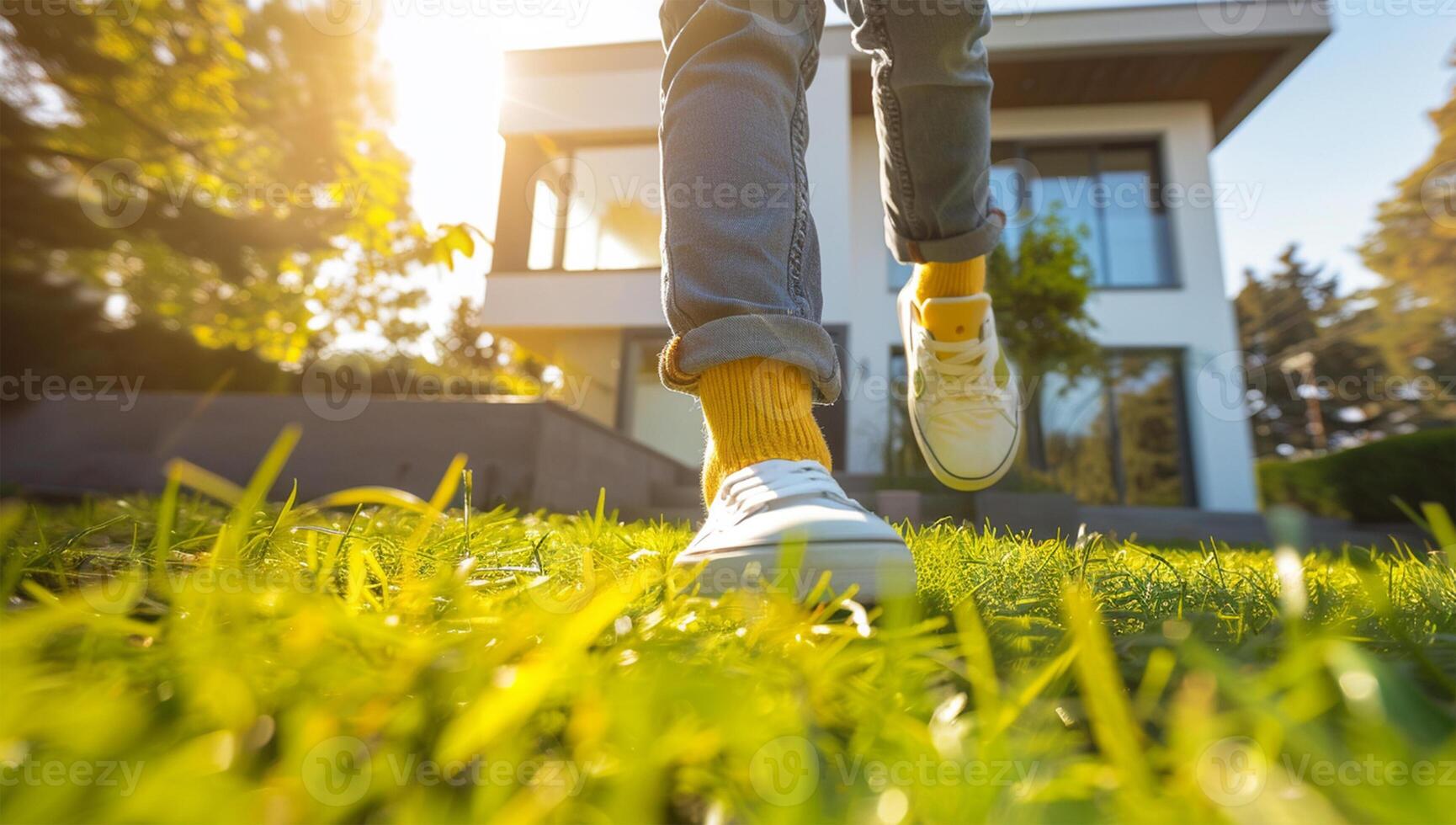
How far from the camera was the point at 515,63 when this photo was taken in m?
10.5

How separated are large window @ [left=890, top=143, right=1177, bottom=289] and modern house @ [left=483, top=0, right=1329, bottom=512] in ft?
0.09

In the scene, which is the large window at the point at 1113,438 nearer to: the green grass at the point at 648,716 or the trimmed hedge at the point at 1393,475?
the trimmed hedge at the point at 1393,475

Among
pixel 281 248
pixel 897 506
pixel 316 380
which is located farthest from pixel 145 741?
pixel 316 380

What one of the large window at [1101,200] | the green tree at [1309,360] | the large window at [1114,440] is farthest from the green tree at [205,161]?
the green tree at [1309,360]

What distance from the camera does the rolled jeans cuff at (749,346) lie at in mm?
1068

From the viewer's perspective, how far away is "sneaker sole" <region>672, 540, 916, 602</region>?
798 millimetres

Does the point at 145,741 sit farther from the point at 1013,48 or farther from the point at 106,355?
the point at 106,355

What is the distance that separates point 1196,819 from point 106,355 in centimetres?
1189

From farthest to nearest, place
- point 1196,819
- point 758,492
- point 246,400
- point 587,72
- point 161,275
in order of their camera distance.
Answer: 1. point 587,72
2. point 161,275
3. point 246,400
4. point 758,492
5. point 1196,819

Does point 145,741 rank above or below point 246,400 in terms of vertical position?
below

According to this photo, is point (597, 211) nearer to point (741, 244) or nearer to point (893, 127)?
point (893, 127)

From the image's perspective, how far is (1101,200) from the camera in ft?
33.0

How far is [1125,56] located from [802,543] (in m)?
11.0

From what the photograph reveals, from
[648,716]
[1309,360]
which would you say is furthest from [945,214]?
[1309,360]
